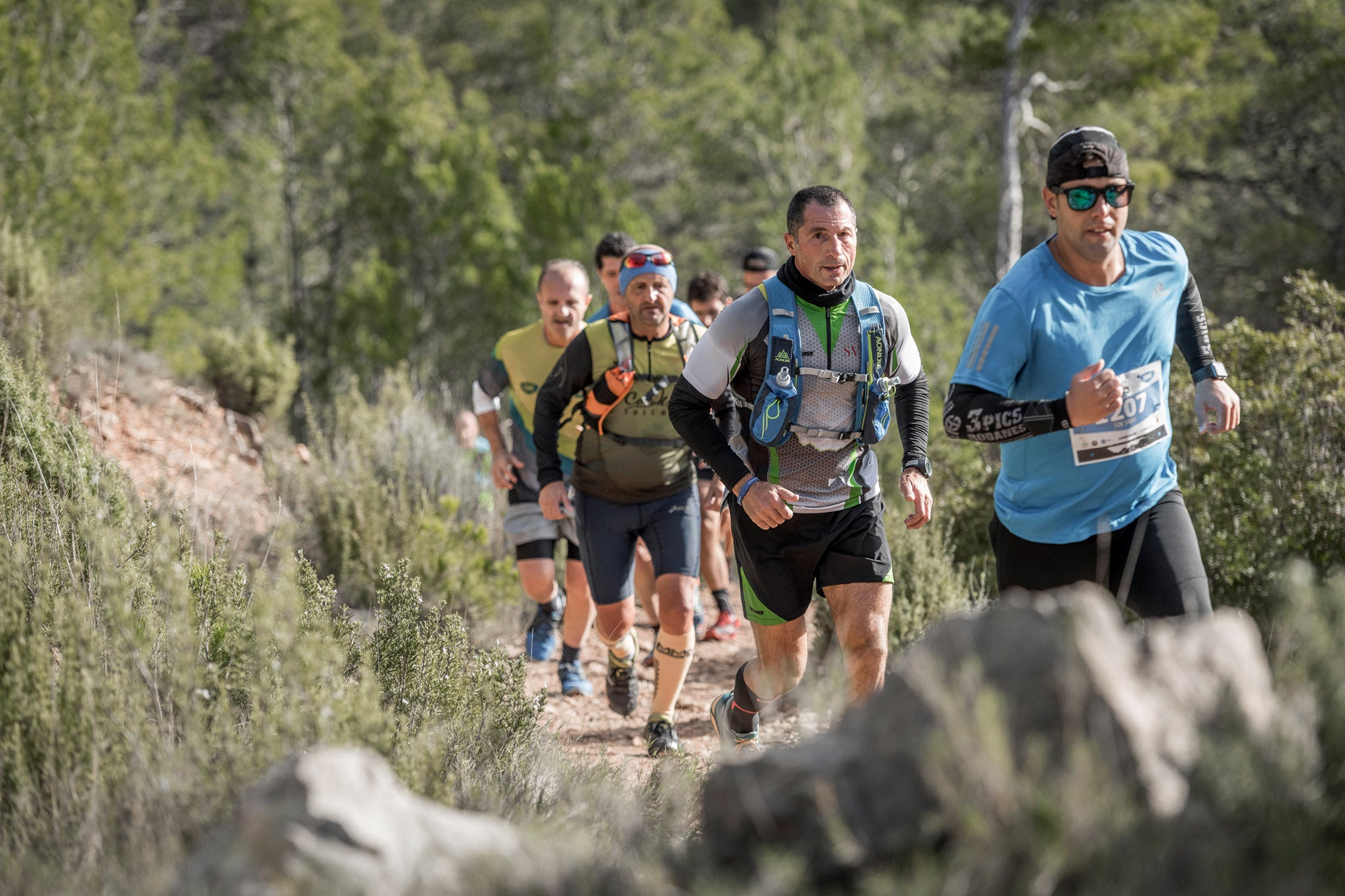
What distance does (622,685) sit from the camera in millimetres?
5203

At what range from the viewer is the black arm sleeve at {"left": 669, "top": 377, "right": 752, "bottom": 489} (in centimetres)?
357

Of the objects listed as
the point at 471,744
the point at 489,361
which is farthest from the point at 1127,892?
the point at 489,361

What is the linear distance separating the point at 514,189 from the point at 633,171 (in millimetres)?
4456

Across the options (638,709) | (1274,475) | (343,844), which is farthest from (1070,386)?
(638,709)

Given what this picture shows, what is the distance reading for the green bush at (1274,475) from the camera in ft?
17.0

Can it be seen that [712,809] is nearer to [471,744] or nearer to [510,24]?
[471,744]

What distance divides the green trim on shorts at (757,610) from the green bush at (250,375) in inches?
305

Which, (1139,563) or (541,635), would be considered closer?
(1139,563)

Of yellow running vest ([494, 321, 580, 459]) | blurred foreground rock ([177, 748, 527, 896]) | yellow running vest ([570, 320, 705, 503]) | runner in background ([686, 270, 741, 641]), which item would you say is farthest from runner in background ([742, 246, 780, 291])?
blurred foreground rock ([177, 748, 527, 896])

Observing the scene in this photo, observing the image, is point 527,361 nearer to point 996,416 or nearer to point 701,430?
point 701,430

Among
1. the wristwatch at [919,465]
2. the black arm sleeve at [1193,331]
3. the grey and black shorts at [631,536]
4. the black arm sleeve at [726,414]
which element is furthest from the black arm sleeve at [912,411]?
the grey and black shorts at [631,536]

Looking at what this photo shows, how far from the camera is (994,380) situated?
307cm

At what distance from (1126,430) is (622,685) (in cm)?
282

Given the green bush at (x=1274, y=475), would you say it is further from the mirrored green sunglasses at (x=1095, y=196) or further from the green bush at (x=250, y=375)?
the green bush at (x=250, y=375)
